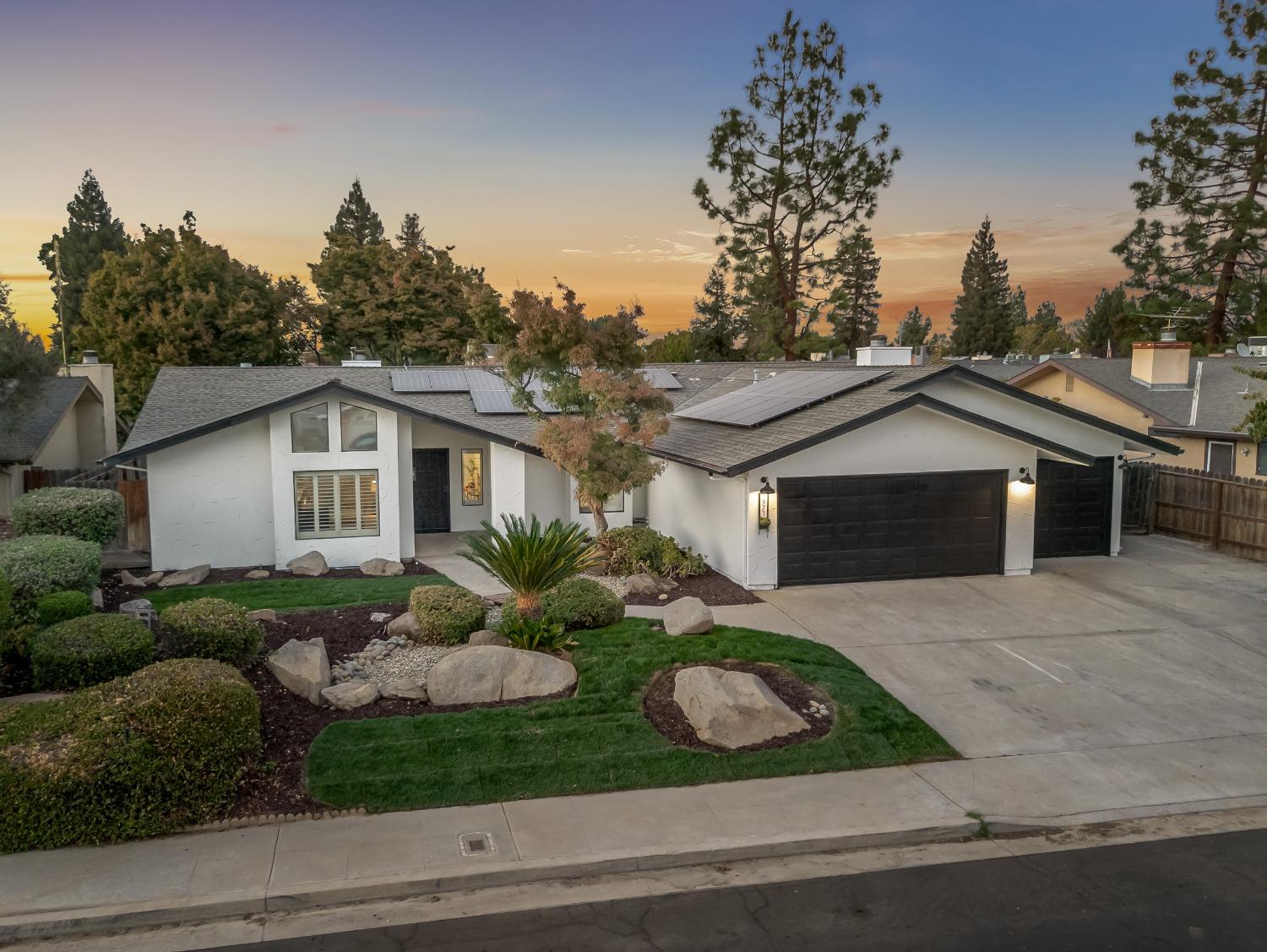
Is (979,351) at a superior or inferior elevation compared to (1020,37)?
inferior

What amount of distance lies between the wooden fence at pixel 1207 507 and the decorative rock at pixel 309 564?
1832 centimetres

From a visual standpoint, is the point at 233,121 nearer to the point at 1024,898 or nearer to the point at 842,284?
the point at 1024,898

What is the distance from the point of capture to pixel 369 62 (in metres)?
19.6

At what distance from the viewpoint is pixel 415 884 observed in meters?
6.91

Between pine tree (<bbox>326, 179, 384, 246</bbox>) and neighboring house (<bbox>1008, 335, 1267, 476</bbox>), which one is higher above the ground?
pine tree (<bbox>326, 179, 384, 246</bbox>)

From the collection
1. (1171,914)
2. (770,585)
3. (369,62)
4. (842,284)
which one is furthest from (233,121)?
(842,284)

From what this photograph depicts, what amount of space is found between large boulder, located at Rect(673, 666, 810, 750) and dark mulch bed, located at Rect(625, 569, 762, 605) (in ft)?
15.7

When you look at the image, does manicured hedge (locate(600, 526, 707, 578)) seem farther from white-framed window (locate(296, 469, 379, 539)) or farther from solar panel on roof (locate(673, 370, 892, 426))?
white-framed window (locate(296, 469, 379, 539))

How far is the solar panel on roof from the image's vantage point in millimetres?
18347

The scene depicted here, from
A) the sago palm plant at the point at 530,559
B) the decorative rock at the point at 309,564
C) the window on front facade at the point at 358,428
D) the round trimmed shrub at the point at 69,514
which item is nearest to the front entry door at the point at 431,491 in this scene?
the window on front facade at the point at 358,428

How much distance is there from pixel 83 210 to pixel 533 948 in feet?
203

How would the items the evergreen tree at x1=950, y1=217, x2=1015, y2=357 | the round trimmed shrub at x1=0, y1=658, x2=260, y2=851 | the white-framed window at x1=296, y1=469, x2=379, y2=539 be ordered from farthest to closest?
the evergreen tree at x1=950, y1=217, x2=1015, y2=357
the white-framed window at x1=296, y1=469, x2=379, y2=539
the round trimmed shrub at x1=0, y1=658, x2=260, y2=851

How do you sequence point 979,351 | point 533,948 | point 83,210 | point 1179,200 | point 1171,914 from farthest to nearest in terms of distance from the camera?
point 979,351, point 83,210, point 1179,200, point 1171,914, point 533,948

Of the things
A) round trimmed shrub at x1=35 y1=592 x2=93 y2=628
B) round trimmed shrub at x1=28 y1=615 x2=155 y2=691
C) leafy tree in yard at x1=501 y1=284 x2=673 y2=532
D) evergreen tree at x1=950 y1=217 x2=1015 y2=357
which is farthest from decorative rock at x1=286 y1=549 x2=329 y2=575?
evergreen tree at x1=950 y1=217 x2=1015 y2=357
